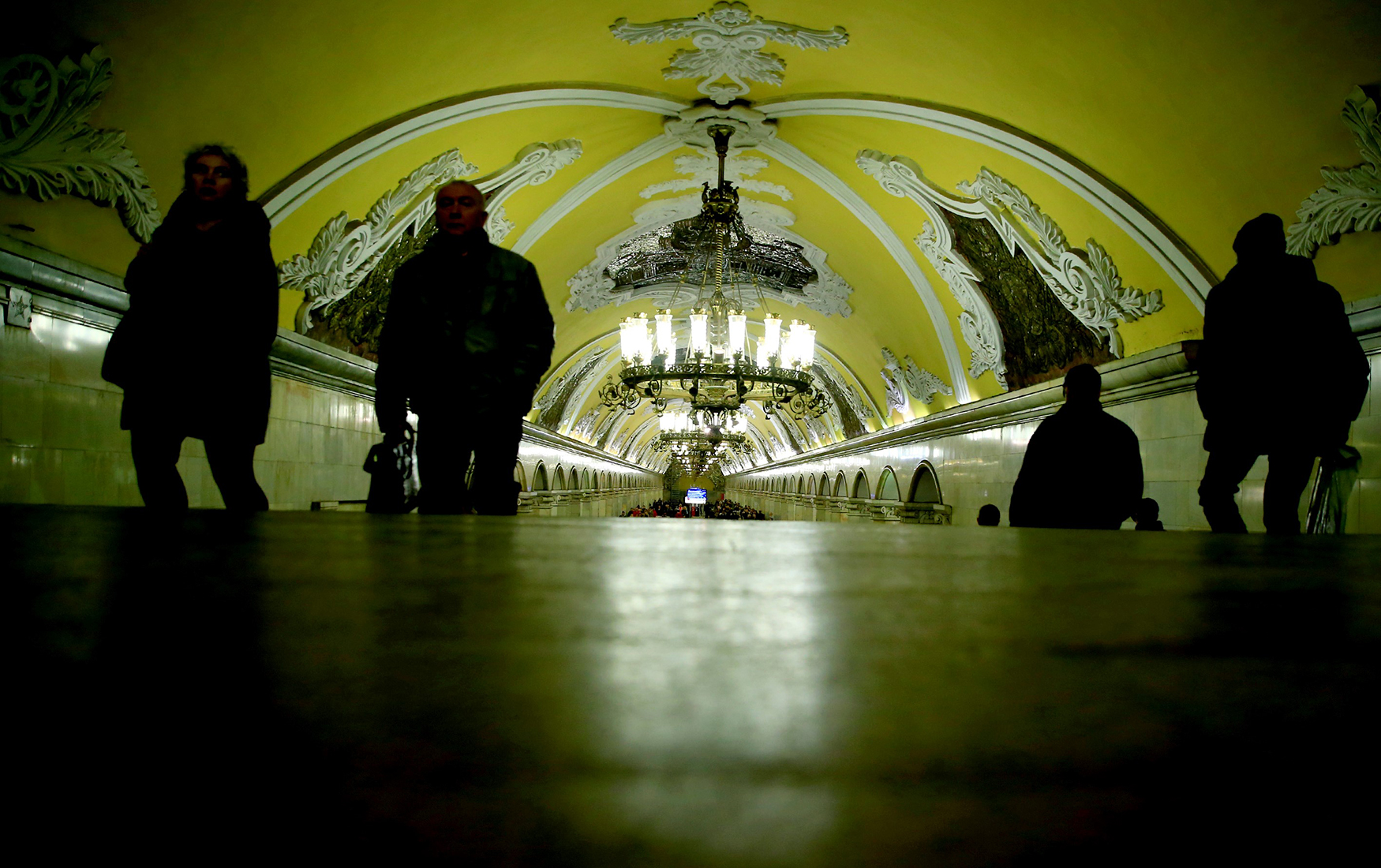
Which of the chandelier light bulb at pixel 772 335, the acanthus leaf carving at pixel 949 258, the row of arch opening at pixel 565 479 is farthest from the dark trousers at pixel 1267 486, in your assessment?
the row of arch opening at pixel 565 479

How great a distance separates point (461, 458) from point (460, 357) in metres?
0.46

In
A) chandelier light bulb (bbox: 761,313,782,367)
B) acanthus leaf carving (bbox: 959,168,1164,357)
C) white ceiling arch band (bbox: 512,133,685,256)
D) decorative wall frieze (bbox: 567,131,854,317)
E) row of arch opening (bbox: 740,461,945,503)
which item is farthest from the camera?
row of arch opening (bbox: 740,461,945,503)

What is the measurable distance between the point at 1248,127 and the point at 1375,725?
6.18 metres

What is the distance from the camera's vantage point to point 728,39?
658 cm

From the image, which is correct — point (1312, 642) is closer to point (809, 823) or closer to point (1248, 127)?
point (809, 823)

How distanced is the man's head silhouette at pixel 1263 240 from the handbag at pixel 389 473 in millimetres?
3793

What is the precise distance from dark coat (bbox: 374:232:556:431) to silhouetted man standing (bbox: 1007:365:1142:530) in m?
2.34

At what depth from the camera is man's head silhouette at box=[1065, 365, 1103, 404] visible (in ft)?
11.7

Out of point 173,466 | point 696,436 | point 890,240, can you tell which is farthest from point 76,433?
point 696,436

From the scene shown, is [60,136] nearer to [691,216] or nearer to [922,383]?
[691,216]

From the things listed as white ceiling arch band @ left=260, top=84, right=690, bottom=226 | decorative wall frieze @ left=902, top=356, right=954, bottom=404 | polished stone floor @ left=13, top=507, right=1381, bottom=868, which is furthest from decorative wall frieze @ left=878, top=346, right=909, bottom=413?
polished stone floor @ left=13, top=507, right=1381, bottom=868

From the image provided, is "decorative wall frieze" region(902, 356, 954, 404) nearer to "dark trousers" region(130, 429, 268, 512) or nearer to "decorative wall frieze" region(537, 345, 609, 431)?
"decorative wall frieze" region(537, 345, 609, 431)

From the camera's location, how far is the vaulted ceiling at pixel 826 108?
15.2 ft

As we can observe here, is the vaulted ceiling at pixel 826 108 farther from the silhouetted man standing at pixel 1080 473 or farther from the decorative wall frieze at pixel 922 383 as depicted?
the decorative wall frieze at pixel 922 383
